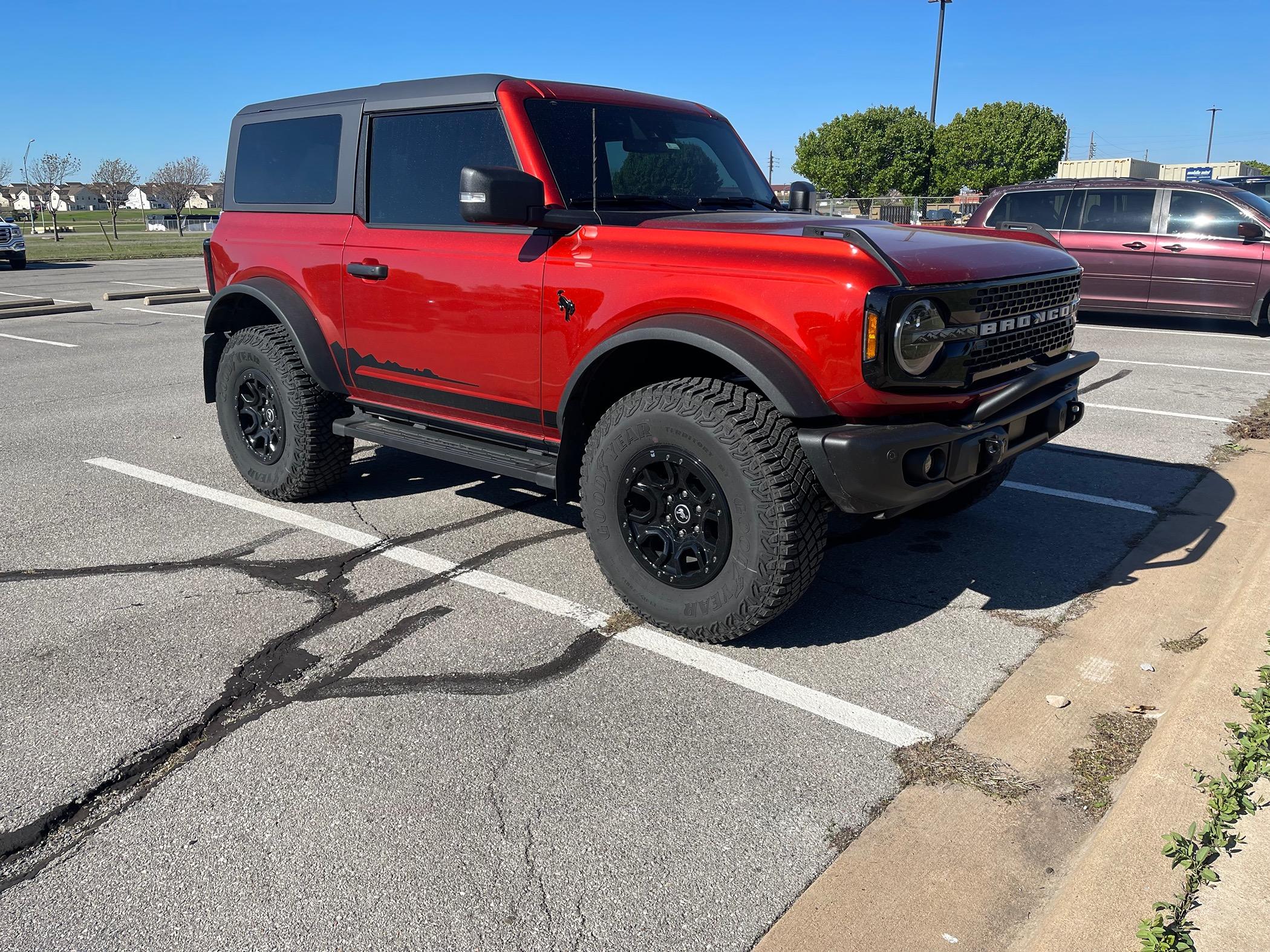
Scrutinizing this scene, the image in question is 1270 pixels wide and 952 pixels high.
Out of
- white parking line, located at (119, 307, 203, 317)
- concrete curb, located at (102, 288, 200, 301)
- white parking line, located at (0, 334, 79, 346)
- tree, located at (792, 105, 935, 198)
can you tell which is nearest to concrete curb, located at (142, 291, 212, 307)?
concrete curb, located at (102, 288, 200, 301)

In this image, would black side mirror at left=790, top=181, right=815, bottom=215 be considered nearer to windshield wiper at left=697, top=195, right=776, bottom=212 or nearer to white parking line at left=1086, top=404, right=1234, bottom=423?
windshield wiper at left=697, top=195, right=776, bottom=212

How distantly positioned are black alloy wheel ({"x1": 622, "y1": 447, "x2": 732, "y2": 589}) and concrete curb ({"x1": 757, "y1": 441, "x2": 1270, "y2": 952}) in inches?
41.1

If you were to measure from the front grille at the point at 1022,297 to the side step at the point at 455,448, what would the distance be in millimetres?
1741

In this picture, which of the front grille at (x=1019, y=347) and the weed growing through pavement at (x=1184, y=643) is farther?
the weed growing through pavement at (x=1184, y=643)

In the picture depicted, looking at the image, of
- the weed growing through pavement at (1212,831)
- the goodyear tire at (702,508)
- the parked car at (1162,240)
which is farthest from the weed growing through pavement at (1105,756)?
the parked car at (1162,240)

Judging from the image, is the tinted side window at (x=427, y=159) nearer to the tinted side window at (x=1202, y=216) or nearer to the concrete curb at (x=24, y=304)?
the tinted side window at (x=1202, y=216)

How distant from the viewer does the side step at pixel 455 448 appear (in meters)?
4.13

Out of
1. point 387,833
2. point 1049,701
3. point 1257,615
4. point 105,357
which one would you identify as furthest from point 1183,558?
point 105,357

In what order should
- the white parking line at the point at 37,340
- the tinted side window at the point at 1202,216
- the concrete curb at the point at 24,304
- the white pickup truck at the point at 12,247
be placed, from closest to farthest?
the white parking line at the point at 37,340, the tinted side window at the point at 1202,216, the concrete curb at the point at 24,304, the white pickup truck at the point at 12,247

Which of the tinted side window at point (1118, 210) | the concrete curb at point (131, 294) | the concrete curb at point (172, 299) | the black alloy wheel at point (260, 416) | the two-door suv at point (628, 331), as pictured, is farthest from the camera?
the concrete curb at point (131, 294)

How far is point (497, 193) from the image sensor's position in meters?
3.60

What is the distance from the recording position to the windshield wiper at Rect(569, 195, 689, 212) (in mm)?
4074

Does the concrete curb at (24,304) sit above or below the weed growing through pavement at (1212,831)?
above

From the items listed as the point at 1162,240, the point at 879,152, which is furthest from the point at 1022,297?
the point at 879,152
